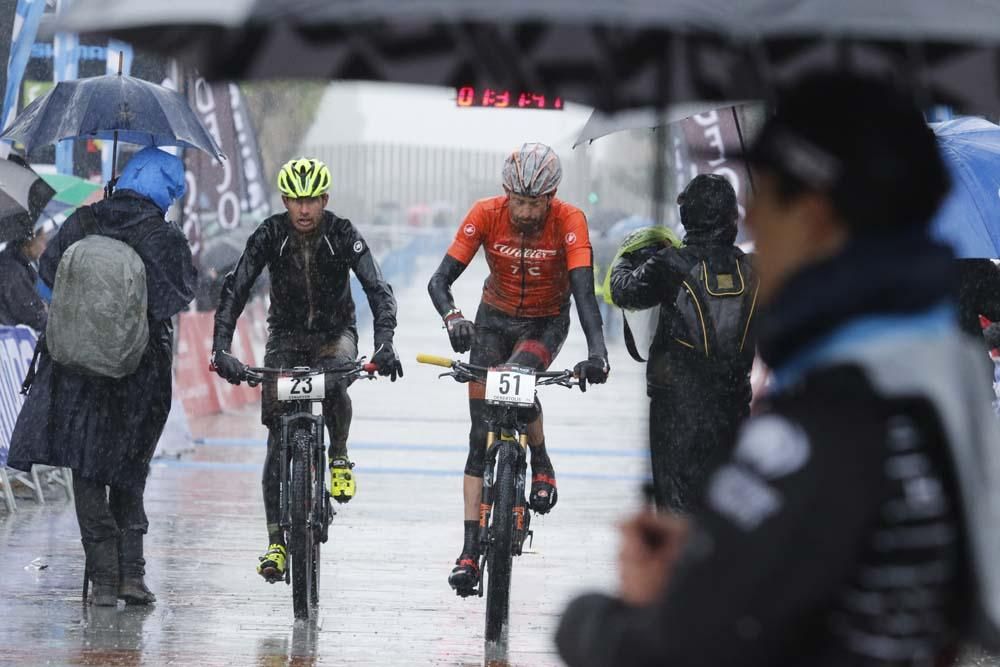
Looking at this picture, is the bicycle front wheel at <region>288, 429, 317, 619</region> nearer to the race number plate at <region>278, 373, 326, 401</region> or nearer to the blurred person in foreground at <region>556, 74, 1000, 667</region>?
the race number plate at <region>278, 373, 326, 401</region>

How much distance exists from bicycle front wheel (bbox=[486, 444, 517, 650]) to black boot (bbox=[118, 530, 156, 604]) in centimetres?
182

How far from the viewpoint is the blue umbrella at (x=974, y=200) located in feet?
26.0

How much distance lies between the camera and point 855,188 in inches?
93.5

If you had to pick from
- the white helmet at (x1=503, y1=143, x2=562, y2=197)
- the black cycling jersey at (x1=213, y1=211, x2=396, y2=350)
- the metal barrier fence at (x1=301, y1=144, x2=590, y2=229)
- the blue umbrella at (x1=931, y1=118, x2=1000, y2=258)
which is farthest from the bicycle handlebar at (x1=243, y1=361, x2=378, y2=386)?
the metal barrier fence at (x1=301, y1=144, x2=590, y2=229)

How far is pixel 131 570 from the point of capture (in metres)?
8.76

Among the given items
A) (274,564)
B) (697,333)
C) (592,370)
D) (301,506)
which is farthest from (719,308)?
(274,564)

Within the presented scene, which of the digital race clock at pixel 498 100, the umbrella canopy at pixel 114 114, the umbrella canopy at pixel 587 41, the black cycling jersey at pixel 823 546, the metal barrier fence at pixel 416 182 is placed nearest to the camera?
the black cycling jersey at pixel 823 546

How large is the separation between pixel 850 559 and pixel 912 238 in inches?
18.9

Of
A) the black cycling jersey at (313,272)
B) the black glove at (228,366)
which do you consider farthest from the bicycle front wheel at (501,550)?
A: the black glove at (228,366)

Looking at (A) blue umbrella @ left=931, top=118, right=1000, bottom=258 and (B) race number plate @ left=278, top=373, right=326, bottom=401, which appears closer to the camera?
(A) blue umbrella @ left=931, top=118, right=1000, bottom=258

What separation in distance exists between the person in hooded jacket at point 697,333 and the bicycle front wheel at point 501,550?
681 mm

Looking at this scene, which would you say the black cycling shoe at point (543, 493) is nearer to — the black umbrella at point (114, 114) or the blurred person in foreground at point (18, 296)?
the black umbrella at point (114, 114)

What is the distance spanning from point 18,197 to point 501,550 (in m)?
5.89

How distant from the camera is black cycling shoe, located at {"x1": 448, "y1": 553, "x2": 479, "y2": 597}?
26.7 feet
